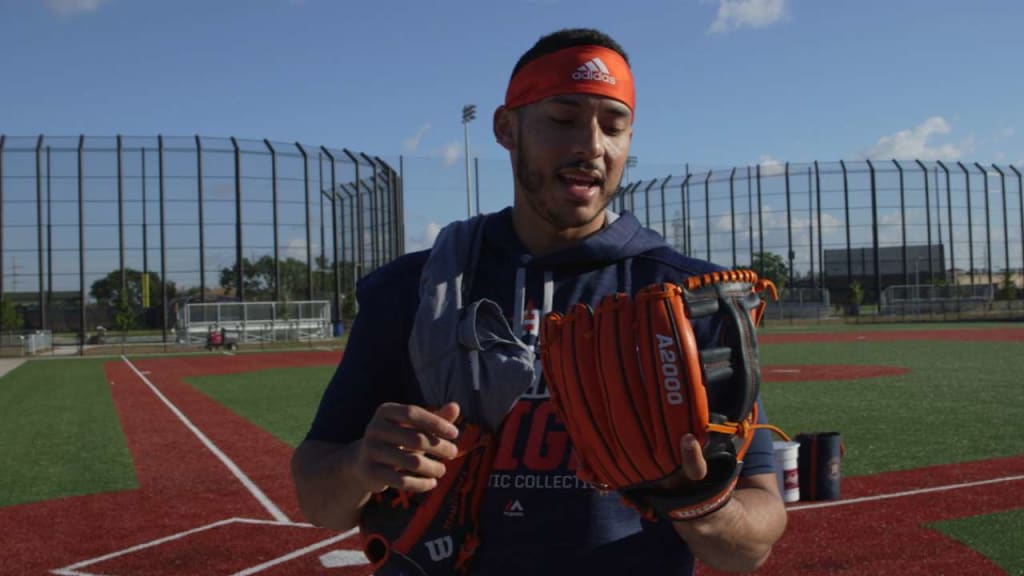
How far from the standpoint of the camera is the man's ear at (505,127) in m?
1.98

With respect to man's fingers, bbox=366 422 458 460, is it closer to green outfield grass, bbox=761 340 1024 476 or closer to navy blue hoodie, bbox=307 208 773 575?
navy blue hoodie, bbox=307 208 773 575

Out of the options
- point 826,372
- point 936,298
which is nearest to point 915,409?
point 826,372

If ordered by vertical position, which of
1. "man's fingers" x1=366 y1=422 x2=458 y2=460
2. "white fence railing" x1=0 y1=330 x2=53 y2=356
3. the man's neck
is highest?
the man's neck

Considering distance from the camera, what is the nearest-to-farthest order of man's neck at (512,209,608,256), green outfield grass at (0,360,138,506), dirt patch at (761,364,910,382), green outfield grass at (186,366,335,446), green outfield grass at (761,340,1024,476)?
man's neck at (512,209,608,256) → green outfield grass at (0,360,138,506) → green outfield grass at (761,340,1024,476) → green outfield grass at (186,366,335,446) → dirt patch at (761,364,910,382)

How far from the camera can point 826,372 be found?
18391 mm

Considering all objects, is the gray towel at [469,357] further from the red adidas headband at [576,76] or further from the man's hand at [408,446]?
the red adidas headband at [576,76]

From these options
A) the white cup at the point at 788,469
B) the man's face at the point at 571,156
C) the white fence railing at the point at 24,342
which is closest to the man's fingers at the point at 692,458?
the man's face at the point at 571,156

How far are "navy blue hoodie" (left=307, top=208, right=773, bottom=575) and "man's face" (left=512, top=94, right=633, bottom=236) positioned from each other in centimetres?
8

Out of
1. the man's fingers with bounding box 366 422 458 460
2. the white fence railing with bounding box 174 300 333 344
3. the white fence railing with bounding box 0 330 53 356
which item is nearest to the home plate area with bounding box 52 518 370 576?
the man's fingers with bounding box 366 422 458 460

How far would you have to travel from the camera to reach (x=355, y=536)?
6.45m

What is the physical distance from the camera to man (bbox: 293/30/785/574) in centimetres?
174

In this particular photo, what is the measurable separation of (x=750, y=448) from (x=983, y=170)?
2908 inches

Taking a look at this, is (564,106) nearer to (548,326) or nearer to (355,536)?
(548,326)

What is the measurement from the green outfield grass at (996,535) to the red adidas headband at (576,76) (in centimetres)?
483
